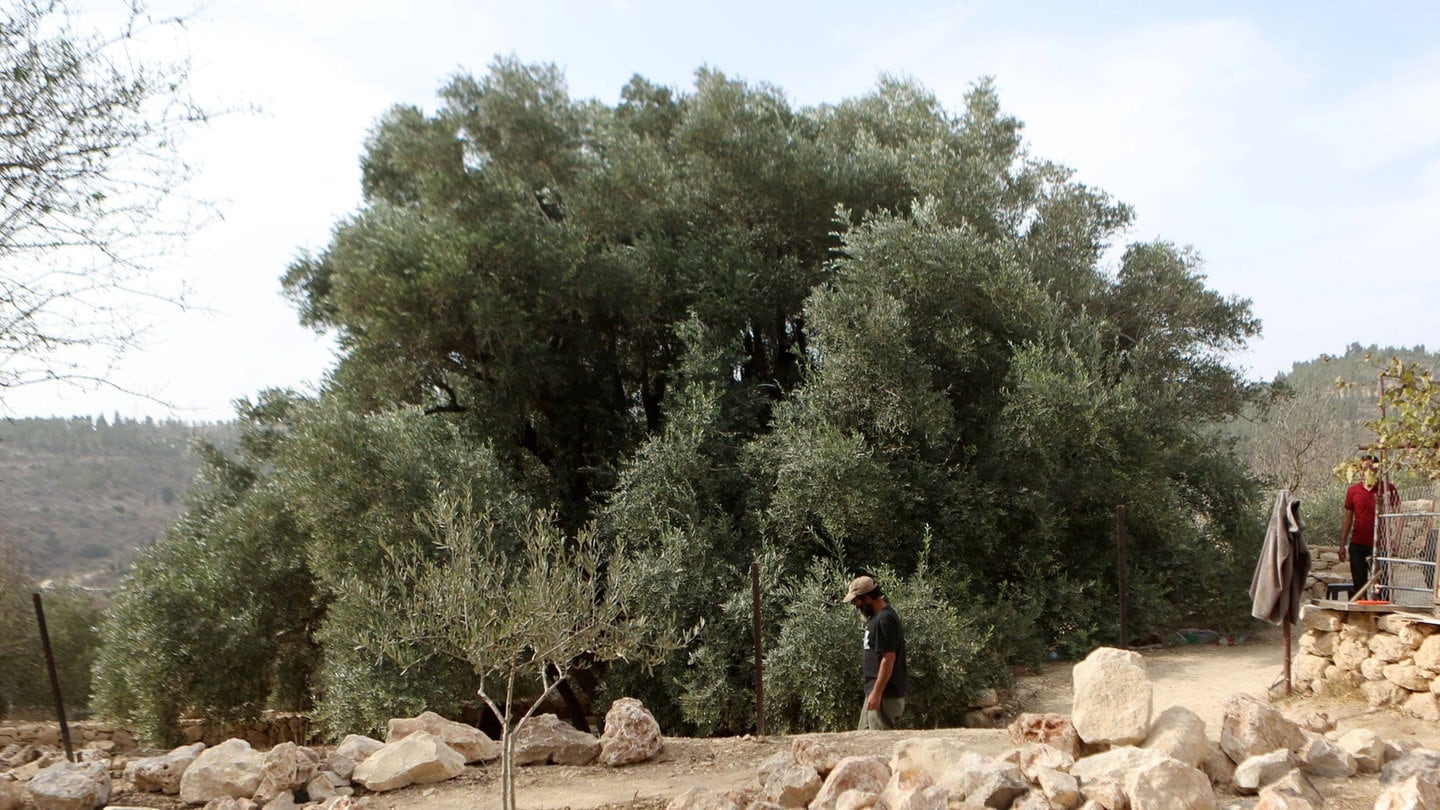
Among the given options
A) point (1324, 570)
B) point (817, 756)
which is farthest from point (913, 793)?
point (1324, 570)

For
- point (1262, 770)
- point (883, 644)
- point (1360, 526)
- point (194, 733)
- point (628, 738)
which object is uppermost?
point (1360, 526)

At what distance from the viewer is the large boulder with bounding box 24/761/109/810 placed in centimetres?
705

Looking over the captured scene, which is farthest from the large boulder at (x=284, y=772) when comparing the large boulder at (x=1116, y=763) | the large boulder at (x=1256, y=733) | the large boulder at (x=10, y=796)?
the large boulder at (x=1256, y=733)

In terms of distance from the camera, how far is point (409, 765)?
25.1ft

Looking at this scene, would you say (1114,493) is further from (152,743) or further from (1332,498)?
(152,743)

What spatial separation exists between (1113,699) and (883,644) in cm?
184

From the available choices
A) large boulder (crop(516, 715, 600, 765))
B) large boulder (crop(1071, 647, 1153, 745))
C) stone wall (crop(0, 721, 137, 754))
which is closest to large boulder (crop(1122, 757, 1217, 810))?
large boulder (crop(1071, 647, 1153, 745))

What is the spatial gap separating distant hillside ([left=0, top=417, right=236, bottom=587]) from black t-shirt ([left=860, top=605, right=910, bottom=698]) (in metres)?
35.4

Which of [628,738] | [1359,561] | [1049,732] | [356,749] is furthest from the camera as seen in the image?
[1359,561]

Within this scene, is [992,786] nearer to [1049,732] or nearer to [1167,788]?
[1167,788]

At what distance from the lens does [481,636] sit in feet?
20.4

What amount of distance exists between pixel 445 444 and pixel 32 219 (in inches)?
335

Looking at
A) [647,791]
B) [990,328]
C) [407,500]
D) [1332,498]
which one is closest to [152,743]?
[407,500]

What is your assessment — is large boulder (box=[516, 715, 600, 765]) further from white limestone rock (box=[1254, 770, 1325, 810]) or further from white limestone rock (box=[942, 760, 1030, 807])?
white limestone rock (box=[1254, 770, 1325, 810])
